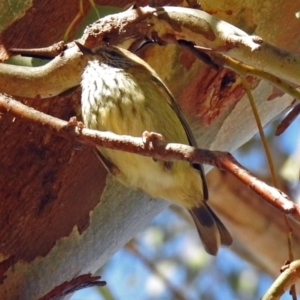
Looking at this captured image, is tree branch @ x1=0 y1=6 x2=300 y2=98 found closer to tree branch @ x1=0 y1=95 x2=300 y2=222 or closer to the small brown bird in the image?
tree branch @ x1=0 y1=95 x2=300 y2=222

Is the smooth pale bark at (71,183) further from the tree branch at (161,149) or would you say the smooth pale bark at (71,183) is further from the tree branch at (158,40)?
the tree branch at (161,149)

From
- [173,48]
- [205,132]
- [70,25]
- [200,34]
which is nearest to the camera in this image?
[200,34]

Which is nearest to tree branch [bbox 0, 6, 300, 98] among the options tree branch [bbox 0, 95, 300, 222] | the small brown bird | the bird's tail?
tree branch [bbox 0, 95, 300, 222]

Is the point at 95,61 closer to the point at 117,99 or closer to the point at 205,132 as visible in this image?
the point at 117,99

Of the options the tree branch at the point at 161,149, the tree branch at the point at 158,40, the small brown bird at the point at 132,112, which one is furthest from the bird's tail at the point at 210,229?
the tree branch at the point at 161,149

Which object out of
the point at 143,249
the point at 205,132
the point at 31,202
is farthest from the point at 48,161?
the point at 143,249
